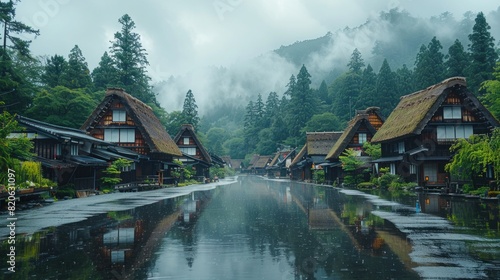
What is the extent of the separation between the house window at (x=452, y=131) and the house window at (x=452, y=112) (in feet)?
3.10

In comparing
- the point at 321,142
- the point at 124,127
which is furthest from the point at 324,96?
the point at 124,127

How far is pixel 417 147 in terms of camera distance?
3812 cm

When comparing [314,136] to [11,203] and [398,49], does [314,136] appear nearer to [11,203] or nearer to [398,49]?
[11,203]

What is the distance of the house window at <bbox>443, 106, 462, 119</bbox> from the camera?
126 feet

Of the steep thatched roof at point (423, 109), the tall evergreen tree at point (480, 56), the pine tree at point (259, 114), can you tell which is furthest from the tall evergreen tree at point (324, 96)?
the steep thatched roof at point (423, 109)

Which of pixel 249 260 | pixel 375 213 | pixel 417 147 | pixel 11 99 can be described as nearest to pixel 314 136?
pixel 417 147

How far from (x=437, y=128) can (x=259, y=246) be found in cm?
3333

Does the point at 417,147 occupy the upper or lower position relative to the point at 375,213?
upper

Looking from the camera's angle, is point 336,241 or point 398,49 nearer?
point 336,241

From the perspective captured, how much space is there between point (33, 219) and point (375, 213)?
45.6ft

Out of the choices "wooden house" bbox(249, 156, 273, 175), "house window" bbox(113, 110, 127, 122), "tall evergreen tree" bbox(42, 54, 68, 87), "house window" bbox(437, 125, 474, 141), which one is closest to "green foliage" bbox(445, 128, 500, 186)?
"house window" bbox(437, 125, 474, 141)

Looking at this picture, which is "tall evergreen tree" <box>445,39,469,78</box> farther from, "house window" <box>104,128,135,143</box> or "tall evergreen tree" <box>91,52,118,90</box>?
"tall evergreen tree" <box>91,52,118,90</box>

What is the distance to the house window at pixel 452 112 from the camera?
38.5 m

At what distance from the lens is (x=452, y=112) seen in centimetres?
3853
